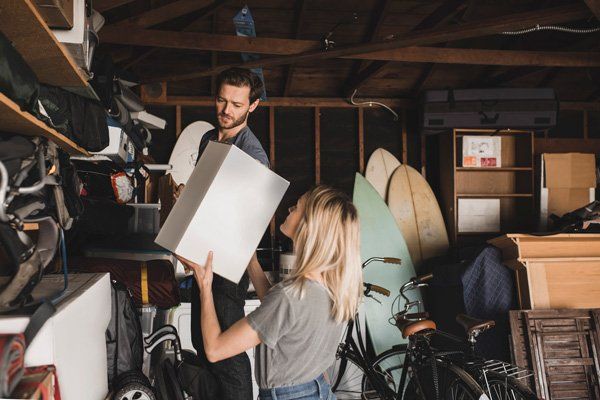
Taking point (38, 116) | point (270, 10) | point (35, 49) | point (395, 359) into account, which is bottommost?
point (395, 359)

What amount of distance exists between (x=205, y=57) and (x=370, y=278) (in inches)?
93.1

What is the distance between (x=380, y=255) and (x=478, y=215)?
3.20ft

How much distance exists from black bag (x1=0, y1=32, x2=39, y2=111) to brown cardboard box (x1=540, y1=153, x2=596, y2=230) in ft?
13.7

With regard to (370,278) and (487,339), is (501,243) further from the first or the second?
(370,278)

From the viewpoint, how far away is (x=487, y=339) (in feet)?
11.1

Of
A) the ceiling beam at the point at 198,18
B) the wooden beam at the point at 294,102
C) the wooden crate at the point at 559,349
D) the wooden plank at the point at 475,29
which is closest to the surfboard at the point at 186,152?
the wooden beam at the point at 294,102

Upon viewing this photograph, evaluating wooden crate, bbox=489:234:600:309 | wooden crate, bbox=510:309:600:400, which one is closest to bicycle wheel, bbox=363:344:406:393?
wooden crate, bbox=510:309:600:400

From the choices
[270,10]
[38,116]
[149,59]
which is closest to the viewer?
[38,116]

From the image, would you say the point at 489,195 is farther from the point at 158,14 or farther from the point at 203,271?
the point at 203,271

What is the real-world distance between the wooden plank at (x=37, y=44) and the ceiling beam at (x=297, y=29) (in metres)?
2.51

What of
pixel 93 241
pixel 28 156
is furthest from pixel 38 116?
pixel 93 241

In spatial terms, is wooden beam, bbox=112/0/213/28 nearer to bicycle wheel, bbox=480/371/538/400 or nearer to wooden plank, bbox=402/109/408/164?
wooden plank, bbox=402/109/408/164

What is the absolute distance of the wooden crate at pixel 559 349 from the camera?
3062mm

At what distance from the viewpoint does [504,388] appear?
8.35 feet
